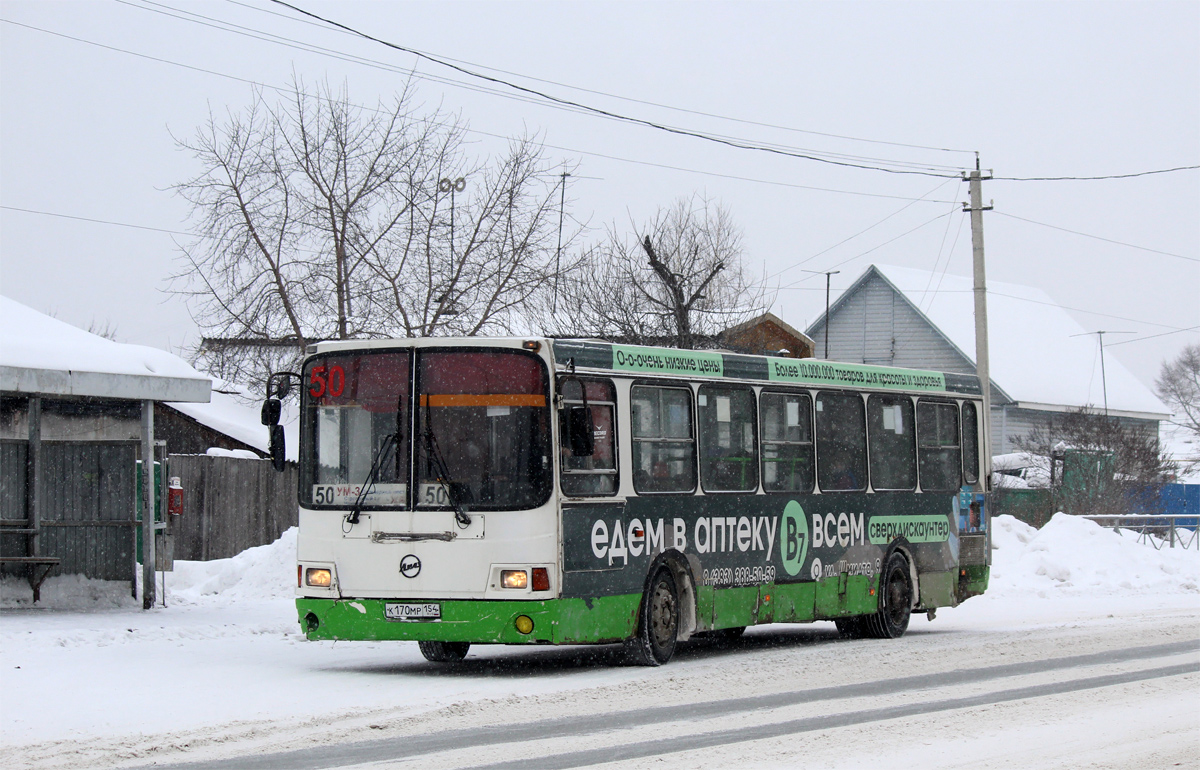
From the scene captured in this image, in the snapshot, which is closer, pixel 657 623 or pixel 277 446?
pixel 277 446

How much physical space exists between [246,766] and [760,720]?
358 centimetres

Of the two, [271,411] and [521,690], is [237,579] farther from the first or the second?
[521,690]

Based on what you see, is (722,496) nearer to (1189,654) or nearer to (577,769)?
(1189,654)

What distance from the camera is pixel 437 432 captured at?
41.6 ft

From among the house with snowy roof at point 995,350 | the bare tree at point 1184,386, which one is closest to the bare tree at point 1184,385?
the bare tree at point 1184,386

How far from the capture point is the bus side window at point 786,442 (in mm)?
15383

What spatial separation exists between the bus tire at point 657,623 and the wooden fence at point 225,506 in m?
14.6

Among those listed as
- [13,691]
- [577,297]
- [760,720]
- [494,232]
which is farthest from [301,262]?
[760,720]

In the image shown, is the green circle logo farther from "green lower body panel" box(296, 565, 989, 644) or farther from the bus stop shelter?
the bus stop shelter

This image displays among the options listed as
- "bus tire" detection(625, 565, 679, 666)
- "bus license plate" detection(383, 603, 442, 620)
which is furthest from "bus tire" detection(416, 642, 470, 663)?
"bus tire" detection(625, 565, 679, 666)

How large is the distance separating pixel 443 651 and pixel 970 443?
8018 millimetres

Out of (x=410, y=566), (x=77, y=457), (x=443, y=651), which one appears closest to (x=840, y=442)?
(x=443, y=651)

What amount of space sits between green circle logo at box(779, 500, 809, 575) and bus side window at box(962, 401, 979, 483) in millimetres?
3885

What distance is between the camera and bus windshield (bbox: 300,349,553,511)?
1250 cm
